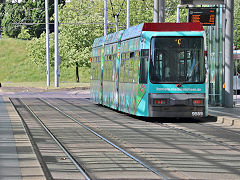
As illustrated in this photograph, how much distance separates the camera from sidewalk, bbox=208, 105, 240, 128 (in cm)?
2131

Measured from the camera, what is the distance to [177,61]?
21.8m

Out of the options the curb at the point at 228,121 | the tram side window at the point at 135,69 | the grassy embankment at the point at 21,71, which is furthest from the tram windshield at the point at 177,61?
the grassy embankment at the point at 21,71

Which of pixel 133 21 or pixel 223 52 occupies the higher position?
pixel 133 21

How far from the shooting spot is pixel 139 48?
74.1 feet

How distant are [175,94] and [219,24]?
22.1ft

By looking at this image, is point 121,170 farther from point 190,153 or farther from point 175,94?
point 175,94

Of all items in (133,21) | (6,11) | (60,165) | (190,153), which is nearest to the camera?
(60,165)

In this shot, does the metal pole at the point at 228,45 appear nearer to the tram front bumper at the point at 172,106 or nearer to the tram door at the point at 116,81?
the tram door at the point at 116,81

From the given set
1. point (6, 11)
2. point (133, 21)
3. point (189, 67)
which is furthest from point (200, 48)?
point (6, 11)

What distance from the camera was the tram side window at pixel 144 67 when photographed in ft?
72.4

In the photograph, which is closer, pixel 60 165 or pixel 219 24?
pixel 60 165

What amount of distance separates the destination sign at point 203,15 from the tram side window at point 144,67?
470 centimetres

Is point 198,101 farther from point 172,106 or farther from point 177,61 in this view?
point 177,61

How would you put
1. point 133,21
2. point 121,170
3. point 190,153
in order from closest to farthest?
point 121,170, point 190,153, point 133,21
